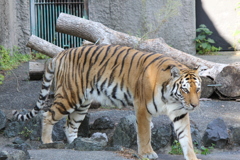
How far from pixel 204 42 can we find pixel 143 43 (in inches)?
228

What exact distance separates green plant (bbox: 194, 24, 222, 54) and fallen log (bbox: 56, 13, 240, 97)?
5022 millimetres

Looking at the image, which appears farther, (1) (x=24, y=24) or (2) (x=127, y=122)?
(1) (x=24, y=24)

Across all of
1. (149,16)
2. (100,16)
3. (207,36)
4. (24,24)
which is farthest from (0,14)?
(207,36)

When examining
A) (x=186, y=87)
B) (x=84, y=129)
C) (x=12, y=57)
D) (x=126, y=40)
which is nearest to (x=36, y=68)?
(x=126, y=40)

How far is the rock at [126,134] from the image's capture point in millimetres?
5934

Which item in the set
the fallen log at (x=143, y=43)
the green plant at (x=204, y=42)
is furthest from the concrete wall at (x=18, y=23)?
the green plant at (x=204, y=42)

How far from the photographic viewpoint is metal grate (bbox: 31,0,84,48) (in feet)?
42.4

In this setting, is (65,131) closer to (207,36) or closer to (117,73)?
(117,73)

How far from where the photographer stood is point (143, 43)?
7945mm

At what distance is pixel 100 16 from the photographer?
41.8ft

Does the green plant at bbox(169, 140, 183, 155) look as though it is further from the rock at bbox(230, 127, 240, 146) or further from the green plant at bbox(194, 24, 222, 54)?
the green plant at bbox(194, 24, 222, 54)

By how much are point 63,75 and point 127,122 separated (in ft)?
3.89

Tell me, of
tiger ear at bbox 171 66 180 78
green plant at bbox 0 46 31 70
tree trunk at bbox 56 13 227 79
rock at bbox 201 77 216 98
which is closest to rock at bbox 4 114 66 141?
tree trunk at bbox 56 13 227 79

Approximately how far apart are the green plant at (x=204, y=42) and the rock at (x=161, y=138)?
7510 millimetres
